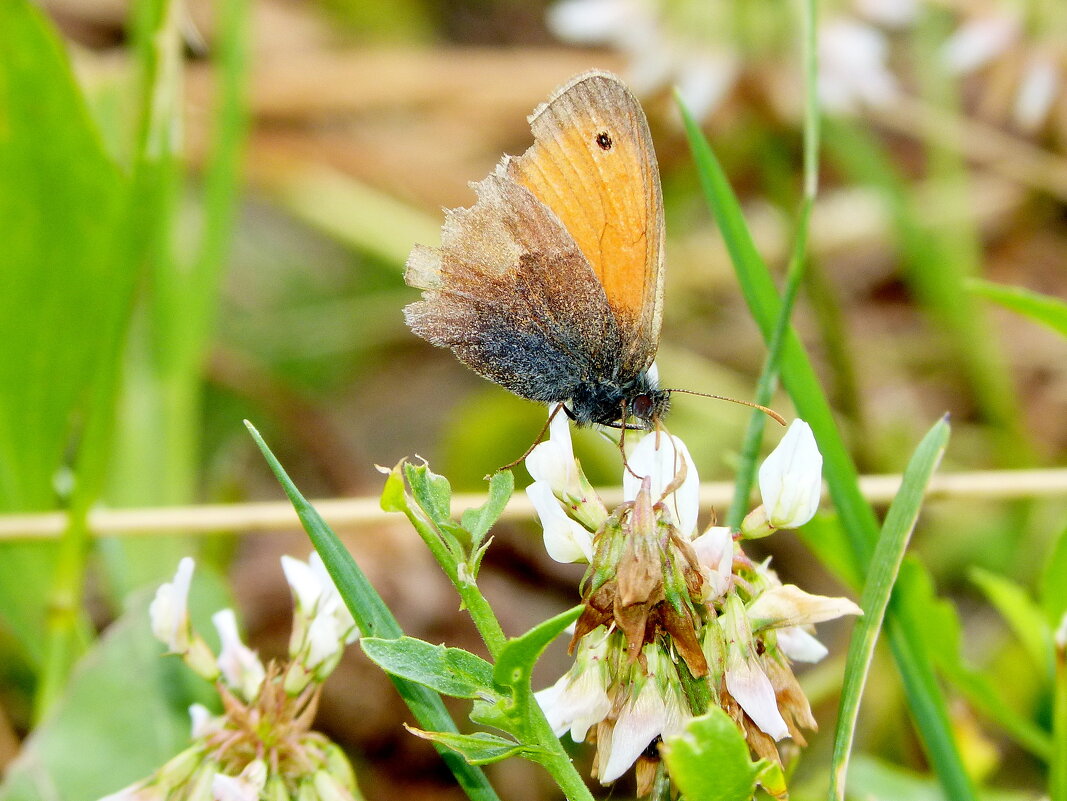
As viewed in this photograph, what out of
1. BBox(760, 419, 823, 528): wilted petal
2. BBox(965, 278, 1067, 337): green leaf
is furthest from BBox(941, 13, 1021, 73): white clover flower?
BBox(760, 419, 823, 528): wilted petal

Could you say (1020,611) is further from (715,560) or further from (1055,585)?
(715,560)

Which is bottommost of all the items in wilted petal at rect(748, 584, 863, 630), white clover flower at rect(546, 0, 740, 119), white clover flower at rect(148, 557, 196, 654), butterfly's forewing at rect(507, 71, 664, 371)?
white clover flower at rect(148, 557, 196, 654)

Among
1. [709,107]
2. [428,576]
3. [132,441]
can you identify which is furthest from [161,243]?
[709,107]

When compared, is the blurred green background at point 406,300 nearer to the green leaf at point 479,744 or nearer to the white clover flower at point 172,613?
the white clover flower at point 172,613

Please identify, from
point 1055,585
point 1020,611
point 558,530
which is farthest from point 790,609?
point 1020,611

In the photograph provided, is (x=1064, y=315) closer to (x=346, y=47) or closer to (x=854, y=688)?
(x=854, y=688)

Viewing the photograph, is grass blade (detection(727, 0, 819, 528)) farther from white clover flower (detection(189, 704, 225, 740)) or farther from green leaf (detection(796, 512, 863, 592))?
white clover flower (detection(189, 704, 225, 740))

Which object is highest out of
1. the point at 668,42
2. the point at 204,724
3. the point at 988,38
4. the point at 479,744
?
the point at 988,38
